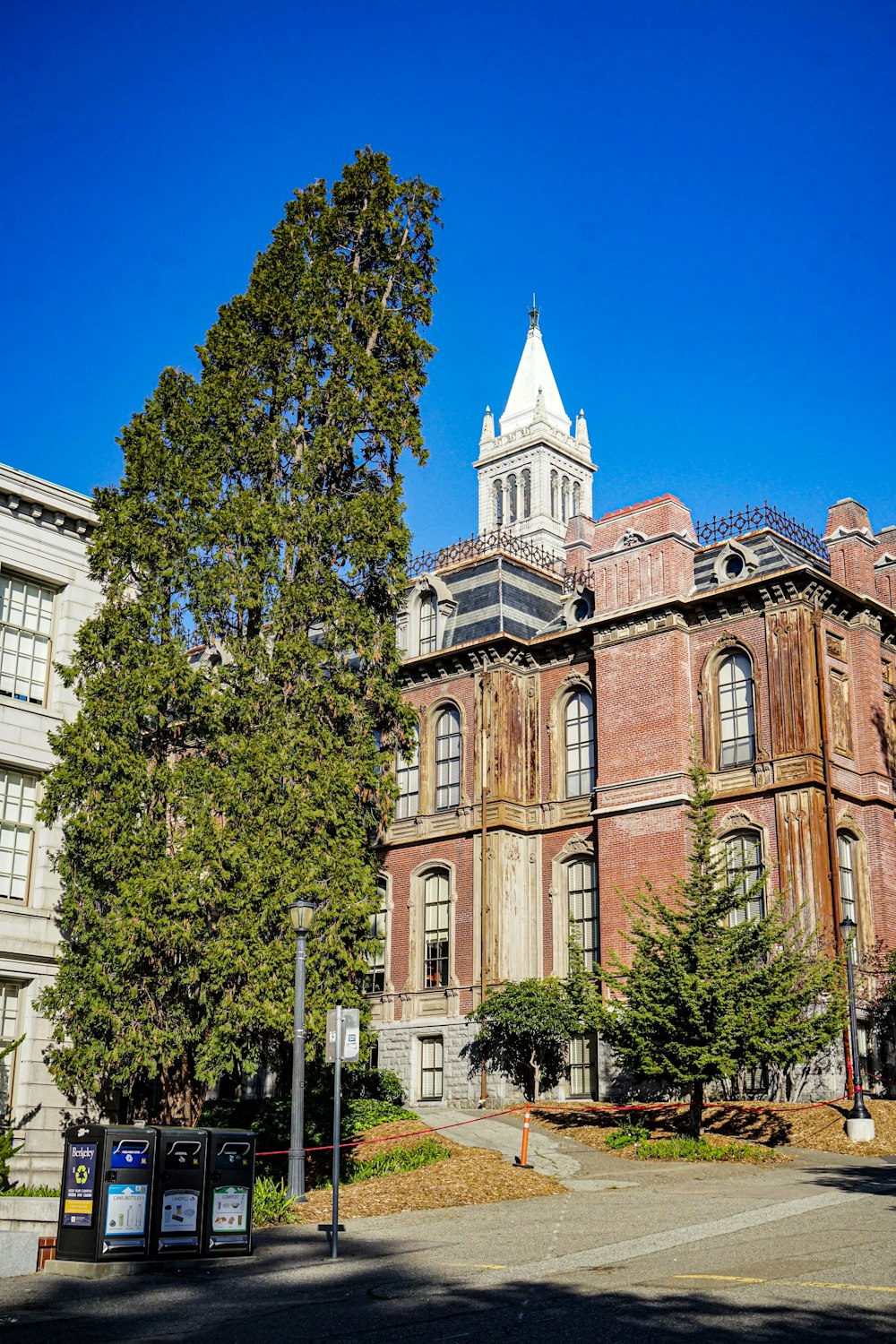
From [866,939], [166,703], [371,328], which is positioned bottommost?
[866,939]

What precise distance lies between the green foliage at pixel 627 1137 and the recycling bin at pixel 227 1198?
1056 centimetres

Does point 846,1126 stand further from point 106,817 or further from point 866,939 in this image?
point 106,817

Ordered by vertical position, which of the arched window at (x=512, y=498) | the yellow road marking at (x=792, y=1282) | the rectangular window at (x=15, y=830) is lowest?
the yellow road marking at (x=792, y=1282)

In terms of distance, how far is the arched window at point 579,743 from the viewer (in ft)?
107

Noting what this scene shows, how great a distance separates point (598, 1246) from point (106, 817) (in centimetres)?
1104

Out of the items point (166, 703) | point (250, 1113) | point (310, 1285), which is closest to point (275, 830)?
point (166, 703)

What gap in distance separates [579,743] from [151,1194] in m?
21.0

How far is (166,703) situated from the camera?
73.8 feet

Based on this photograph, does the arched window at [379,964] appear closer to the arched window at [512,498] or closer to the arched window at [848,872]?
the arched window at [848,872]

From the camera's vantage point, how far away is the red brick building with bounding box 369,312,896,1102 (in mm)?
28656

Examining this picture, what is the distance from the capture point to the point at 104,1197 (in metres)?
12.7

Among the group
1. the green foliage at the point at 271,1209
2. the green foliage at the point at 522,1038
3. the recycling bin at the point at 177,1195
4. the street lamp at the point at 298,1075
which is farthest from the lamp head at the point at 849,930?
the recycling bin at the point at 177,1195

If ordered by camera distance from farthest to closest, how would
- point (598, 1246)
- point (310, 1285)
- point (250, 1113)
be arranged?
point (250, 1113), point (598, 1246), point (310, 1285)

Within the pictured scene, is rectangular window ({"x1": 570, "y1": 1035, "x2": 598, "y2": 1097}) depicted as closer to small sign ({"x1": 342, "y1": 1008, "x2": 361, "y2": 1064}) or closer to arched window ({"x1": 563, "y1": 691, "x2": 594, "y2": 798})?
arched window ({"x1": 563, "y1": 691, "x2": 594, "y2": 798})
